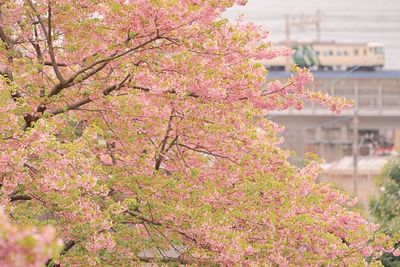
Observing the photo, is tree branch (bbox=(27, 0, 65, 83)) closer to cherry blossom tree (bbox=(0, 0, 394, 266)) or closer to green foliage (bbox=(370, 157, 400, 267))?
cherry blossom tree (bbox=(0, 0, 394, 266))

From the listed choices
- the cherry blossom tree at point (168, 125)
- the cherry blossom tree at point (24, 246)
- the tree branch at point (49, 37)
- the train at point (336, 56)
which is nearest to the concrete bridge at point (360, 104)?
the train at point (336, 56)

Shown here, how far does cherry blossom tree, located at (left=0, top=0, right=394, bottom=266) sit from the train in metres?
70.1

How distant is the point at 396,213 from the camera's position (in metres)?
23.2

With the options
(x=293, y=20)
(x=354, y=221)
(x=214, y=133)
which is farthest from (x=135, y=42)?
(x=293, y=20)

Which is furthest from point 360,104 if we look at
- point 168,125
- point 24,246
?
point 24,246

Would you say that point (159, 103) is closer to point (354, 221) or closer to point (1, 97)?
point (1, 97)

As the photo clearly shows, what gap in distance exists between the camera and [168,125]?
12.1 metres

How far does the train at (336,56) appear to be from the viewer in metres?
83.0

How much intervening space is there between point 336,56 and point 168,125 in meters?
74.0

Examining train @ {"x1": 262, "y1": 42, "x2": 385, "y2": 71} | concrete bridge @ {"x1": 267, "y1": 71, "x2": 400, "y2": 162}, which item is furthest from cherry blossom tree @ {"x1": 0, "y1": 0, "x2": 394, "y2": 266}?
train @ {"x1": 262, "y1": 42, "x2": 385, "y2": 71}

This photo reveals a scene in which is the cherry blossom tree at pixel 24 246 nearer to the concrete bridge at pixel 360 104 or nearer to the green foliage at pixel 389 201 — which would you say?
the green foliage at pixel 389 201

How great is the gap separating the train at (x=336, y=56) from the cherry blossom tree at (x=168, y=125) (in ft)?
230

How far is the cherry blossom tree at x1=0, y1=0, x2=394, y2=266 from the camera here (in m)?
11.2

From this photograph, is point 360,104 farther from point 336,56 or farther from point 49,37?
point 49,37
